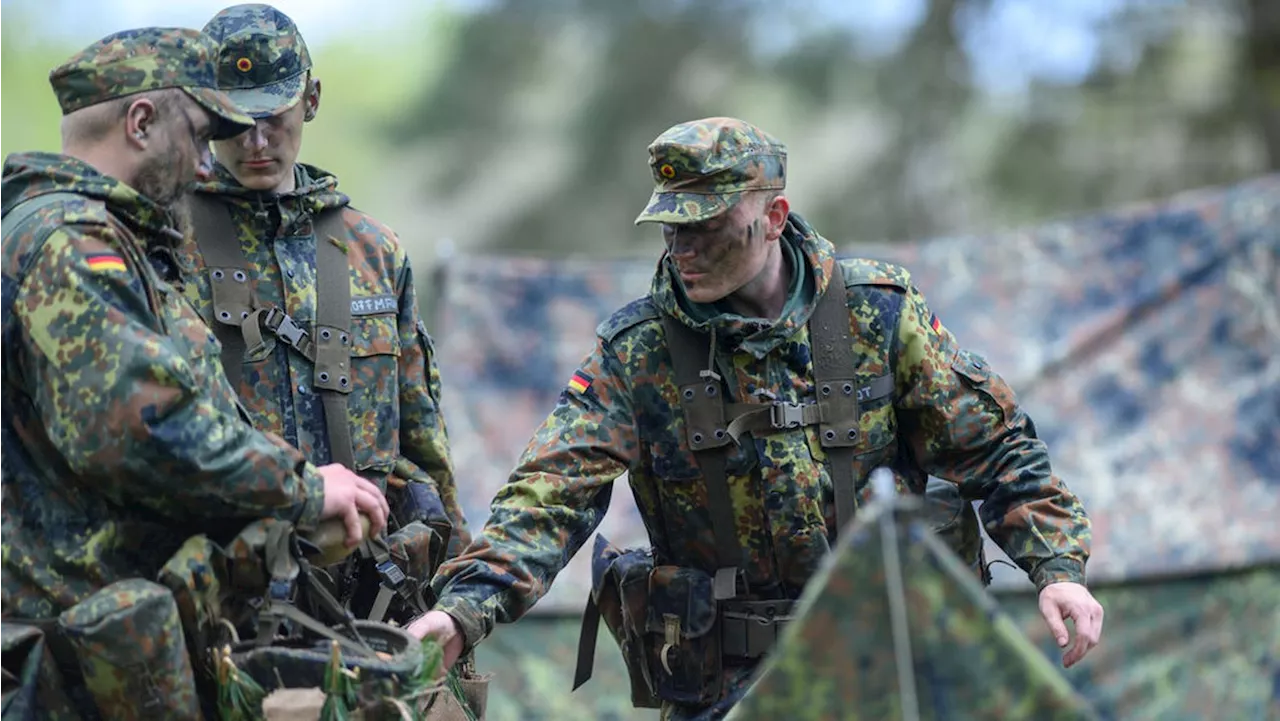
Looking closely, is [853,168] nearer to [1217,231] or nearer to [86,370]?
[1217,231]

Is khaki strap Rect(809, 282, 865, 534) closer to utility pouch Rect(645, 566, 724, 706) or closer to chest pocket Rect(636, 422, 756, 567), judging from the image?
chest pocket Rect(636, 422, 756, 567)

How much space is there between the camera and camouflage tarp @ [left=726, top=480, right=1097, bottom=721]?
337cm

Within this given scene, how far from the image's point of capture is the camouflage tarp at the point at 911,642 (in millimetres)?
3365

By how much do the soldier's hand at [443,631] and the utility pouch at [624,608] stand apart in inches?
26.6

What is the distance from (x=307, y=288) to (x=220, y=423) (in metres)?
1.37

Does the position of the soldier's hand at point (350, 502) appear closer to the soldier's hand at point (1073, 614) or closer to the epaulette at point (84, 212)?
the epaulette at point (84, 212)

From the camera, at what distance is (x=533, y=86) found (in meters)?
23.4

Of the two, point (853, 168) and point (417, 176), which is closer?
point (853, 168)

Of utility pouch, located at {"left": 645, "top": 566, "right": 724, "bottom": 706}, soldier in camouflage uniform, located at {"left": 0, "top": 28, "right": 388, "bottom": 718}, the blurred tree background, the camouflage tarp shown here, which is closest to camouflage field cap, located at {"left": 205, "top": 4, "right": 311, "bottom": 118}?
soldier in camouflage uniform, located at {"left": 0, "top": 28, "right": 388, "bottom": 718}

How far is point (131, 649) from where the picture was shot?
13.2ft

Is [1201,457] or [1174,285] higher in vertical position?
[1174,285]

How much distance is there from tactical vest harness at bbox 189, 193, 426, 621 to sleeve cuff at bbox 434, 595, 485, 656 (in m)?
0.41

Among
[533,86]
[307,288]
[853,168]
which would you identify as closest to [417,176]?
[533,86]

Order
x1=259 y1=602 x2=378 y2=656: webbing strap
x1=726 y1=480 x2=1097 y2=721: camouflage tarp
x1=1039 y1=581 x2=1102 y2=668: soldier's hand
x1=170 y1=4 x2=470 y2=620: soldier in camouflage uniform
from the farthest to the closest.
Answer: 1. x1=170 y1=4 x2=470 y2=620: soldier in camouflage uniform
2. x1=1039 y1=581 x2=1102 y2=668: soldier's hand
3. x1=259 y1=602 x2=378 y2=656: webbing strap
4. x1=726 y1=480 x2=1097 y2=721: camouflage tarp
